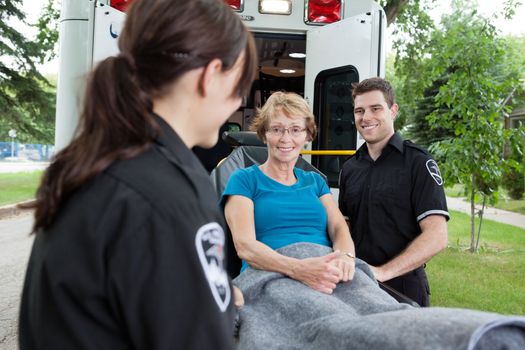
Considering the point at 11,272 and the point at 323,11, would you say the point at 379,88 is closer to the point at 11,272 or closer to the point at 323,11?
the point at 323,11

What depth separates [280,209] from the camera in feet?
8.11

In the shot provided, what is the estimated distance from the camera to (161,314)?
2.58ft

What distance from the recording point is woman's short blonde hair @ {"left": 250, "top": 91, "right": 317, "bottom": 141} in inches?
103

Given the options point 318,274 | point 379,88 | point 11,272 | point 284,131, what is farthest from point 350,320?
point 11,272

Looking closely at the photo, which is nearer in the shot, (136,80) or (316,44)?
(136,80)

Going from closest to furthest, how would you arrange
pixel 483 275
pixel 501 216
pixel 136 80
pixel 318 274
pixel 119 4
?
pixel 136 80 < pixel 318 274 < pixel 119 4 < pixel 483 275 < pixel 501 216

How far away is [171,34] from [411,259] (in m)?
1.98

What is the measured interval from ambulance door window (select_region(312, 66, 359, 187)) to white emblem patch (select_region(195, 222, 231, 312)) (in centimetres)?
332

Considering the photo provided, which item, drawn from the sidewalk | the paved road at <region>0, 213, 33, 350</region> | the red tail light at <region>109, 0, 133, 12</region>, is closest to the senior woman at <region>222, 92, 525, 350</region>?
the paved road at <region>0, 213, 33, 350</region>

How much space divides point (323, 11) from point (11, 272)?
4314mm

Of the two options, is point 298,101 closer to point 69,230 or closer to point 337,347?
point 337,347

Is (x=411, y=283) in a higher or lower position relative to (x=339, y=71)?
lower

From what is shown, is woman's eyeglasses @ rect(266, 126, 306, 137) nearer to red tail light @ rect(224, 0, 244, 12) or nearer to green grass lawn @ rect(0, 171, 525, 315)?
red tail light @ rect(224, 0, 244, 12)

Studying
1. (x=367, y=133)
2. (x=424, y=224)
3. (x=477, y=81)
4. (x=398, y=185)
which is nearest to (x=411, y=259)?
(x=424, y=224)
